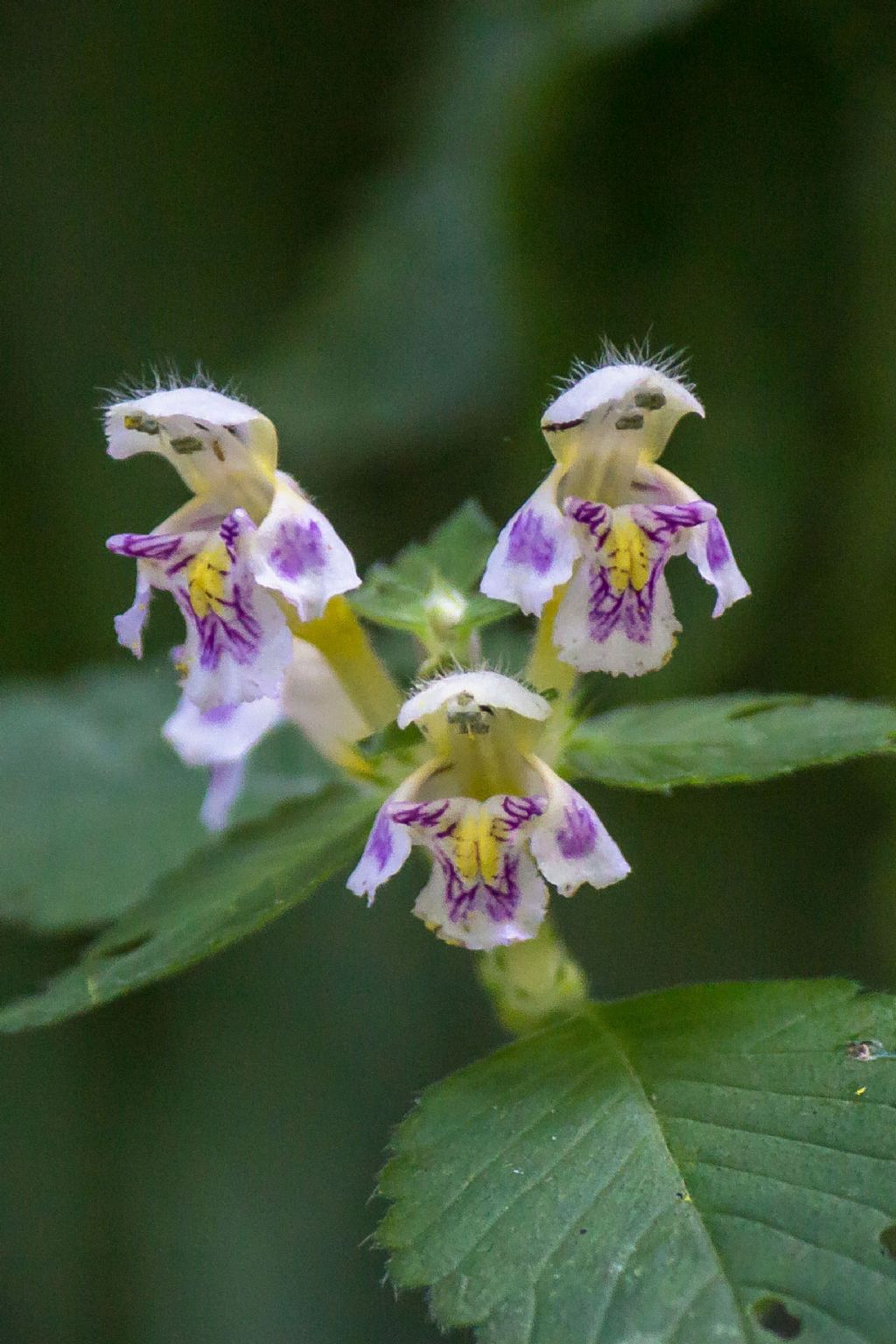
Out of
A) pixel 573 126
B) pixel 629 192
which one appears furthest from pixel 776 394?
pixel 573 126

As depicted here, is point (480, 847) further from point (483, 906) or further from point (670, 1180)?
point (670, 1180)

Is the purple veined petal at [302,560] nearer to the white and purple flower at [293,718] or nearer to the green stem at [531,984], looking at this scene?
the white and purple flower at [293,718]

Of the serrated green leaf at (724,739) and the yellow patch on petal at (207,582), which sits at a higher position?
the yellow patch on petal at (207,582)

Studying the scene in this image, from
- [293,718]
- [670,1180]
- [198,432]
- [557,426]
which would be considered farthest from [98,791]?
[670,1180]

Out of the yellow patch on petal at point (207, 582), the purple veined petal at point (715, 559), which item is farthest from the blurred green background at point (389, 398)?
the yellow patch on petal at point (207, 582)

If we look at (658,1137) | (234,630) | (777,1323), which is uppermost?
(234,630)

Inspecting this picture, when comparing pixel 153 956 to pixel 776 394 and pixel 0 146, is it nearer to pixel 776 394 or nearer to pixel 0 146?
pixel 776 394

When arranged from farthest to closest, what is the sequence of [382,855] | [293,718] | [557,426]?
1. [293,718]
2. [557,426]
3. [382,855]
